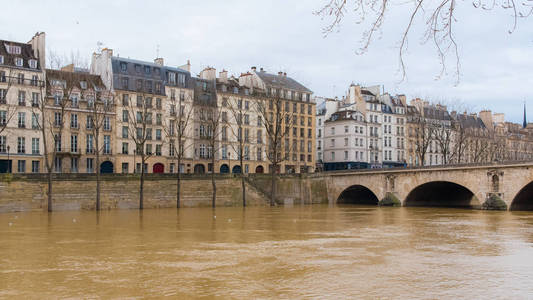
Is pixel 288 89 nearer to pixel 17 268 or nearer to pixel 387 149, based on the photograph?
pixel 387 149

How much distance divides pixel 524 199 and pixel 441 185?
9.21 metres

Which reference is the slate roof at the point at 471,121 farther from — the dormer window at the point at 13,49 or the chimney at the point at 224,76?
the dormer window at the point at 13,49

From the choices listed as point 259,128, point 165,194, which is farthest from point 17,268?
point 259,128

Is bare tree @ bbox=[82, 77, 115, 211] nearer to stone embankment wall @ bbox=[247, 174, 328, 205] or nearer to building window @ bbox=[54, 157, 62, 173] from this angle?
building window @ bbox=[54, 157, 62, 173]

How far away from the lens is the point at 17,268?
17016mm

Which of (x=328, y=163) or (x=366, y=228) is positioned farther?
(x=328, y=163)

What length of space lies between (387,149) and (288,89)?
20338 millimetres

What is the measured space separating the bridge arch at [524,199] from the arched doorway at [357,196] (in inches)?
734

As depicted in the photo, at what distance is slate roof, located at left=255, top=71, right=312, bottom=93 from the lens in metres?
74.0

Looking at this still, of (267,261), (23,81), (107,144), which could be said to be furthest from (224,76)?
(267,261)

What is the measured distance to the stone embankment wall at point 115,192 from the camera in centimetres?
4409

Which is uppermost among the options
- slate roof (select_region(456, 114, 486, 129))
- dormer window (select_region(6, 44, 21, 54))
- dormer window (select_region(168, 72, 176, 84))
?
dormer window (select_region(6, 44, 21, 54))

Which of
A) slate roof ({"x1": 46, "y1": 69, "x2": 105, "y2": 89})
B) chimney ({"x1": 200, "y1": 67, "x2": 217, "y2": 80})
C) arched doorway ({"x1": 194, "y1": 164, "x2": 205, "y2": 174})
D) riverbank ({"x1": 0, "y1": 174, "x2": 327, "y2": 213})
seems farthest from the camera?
chimney ({"x1": 200, "y1": 67, "x2": 217, "y2": 80})

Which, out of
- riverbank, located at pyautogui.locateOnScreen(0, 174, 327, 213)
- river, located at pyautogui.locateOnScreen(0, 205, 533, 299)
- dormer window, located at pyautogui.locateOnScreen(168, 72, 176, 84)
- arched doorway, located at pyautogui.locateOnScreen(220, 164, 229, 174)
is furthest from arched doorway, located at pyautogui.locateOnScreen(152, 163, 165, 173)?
river, located at pyautogui.locateOnScreen(0, 205, 533, 299)
